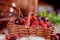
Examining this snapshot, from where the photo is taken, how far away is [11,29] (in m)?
1.28

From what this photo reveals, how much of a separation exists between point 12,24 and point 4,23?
76 cm

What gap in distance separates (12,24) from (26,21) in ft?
0.35

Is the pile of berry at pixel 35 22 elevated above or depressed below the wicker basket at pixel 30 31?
above

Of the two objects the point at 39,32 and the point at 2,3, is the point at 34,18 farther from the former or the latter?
the point at 2,3

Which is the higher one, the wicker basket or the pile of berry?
the pile of berry

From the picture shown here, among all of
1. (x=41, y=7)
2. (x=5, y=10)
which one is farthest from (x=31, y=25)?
(x=41, y=7)

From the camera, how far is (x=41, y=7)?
2.75 metres

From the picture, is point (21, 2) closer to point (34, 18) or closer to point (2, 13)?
point (2, 13)

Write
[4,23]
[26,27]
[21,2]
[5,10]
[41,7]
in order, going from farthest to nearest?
[41,7] < [21,2] < [5,10] < [4,23] < [26,27]

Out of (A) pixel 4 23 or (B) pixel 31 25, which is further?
(A) pixel 4 23

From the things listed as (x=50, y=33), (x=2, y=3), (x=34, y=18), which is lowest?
(x=50, y=33)

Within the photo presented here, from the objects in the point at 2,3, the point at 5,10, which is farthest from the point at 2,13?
the point at 2,3

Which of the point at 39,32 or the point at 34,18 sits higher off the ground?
the point at 34,18

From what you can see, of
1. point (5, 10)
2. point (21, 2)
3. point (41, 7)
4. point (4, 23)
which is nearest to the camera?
point (4, 23)
